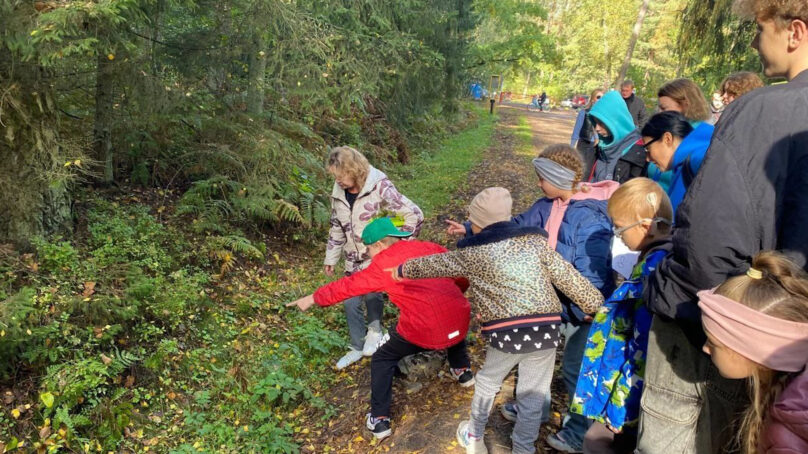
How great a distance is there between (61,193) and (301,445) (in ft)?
12.4

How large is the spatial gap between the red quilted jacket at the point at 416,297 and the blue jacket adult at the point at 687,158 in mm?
1595

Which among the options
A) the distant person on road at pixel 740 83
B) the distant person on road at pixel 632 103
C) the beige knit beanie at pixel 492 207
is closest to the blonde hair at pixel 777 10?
the beige knit beanie at pixel 492 207

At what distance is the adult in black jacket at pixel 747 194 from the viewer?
1.70 metres

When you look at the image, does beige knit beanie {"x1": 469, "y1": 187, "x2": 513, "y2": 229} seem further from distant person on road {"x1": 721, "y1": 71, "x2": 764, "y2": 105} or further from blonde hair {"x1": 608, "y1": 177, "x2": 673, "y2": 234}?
distant person on road {"x1": 721, "y1": 71, "x2": 764, "y2": 105}

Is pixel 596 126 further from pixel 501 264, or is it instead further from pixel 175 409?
pixel 175 409

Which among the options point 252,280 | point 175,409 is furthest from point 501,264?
point 252,280

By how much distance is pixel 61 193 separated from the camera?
5184mm

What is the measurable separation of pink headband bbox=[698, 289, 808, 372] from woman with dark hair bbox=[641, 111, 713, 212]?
1477 mm

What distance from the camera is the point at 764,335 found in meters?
1.57

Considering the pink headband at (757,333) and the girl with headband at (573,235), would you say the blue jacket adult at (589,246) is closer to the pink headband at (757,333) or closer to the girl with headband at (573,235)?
the girl with headband at (573,235)

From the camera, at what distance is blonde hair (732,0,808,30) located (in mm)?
1710

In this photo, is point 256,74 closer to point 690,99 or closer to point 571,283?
point 690,99

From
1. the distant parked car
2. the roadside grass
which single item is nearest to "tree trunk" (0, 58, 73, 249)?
the roadside grass

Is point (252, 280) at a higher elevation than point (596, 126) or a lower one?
lower
